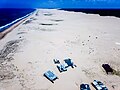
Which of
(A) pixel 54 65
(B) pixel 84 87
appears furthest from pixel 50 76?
(B) pixel 84 87

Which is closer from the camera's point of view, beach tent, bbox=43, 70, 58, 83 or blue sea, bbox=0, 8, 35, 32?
beach tent, bbox=43, 70, 58, 83

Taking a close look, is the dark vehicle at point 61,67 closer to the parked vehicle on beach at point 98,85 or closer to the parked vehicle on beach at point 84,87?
the parked vehicle on beach at point 84,87

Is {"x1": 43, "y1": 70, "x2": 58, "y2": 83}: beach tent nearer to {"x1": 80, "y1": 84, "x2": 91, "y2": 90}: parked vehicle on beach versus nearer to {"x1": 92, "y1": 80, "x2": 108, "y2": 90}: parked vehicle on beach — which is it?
{"x1": 80, "y1": 84, "x2": 91, "y2": 90}: parked vehicle on beach

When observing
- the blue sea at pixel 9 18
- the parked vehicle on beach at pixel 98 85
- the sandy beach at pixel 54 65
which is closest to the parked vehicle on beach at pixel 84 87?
the sandy beach at pixel 54 65

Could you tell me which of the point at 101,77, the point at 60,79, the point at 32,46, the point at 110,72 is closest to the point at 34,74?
the point at 60,79

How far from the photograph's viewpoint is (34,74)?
28.2 feet

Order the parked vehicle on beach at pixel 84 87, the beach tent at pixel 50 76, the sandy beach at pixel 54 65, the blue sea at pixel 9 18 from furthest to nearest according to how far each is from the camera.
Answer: the blue sea at pixel 9 18 → the beach tent at pixel 50 76 → the sandy beach at pixel 54 65 → the parked vehicle on beach at pixel 84 87

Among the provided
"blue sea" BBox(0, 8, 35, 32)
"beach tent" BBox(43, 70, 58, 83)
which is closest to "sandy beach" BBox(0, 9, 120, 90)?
"beach tent" BBox(43, 70, 58, 83)

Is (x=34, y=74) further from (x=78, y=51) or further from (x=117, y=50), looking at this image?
(x=117, y=50)

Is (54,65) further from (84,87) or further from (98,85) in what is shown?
(98,85)

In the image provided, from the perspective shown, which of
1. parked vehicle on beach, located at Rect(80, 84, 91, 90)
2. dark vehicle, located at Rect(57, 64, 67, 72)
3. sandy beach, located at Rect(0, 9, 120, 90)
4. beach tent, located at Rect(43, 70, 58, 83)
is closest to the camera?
parked vehicle on beach, located at Rect(80, 84, 91, 90)

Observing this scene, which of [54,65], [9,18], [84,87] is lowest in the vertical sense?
[9,18]

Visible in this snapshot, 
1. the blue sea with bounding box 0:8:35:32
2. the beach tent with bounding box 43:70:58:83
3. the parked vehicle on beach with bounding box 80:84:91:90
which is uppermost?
the beach tent with bounding box 43:70:58:83

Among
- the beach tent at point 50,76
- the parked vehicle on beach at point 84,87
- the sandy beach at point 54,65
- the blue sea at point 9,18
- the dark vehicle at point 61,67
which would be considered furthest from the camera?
the blue sea at point 9,18
